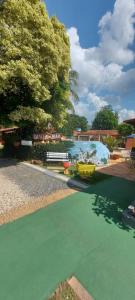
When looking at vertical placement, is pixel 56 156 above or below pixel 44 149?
below

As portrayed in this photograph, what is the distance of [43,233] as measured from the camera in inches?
226

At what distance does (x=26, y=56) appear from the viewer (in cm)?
1105

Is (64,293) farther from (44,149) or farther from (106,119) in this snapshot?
(106,119)

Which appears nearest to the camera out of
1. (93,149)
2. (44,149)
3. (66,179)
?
(66,179)

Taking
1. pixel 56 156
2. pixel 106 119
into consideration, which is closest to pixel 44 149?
pixel 56 156

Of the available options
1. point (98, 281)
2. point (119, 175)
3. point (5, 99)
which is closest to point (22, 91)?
point (5, 99)

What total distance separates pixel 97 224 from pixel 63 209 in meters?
1.60

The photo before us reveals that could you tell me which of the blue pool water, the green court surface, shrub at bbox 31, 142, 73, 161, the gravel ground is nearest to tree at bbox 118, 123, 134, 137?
the blue pool water

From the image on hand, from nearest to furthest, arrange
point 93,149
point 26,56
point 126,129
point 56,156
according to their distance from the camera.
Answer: point 26,56 < point 56,156 < point 93,149 < point 126,129

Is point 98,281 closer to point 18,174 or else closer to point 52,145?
point 18,174

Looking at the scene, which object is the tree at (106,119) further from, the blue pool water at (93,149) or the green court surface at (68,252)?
the green court surface at (68,252)

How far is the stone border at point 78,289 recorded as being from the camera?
369 cm

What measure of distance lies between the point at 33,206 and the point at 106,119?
7332 cm

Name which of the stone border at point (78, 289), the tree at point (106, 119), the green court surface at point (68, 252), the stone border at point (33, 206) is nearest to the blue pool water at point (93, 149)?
the stone border at point (33, 206)
